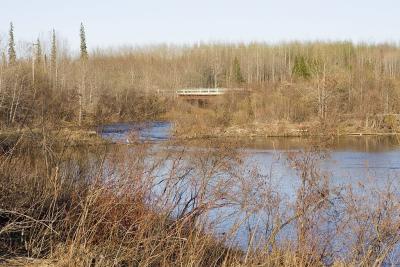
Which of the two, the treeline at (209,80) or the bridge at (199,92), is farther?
the bridge at (199,92)

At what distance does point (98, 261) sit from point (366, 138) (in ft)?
106

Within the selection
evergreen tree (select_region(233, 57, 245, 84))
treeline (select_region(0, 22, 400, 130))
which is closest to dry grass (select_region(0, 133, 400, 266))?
treeline (select_region(0, 22, 400, 130))

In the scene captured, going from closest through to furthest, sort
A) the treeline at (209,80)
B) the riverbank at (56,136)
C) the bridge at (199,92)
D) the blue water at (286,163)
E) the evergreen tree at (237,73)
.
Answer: the riverbank at (56,136), the blue water at (286,163), the treeline at (209,80), the bridge at (199,92), the evergreen tree at (237,73)

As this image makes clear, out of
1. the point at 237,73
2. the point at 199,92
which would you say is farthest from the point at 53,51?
the point at 237,73

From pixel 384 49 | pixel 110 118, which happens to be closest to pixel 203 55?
pixel 384 49

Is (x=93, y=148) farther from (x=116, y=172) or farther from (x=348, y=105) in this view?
(x=348, y=105)

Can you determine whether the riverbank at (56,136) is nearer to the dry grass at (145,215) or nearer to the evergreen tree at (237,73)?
the dry grass at (145,215)

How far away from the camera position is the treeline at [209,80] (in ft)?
38.4

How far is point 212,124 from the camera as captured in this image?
39.5 meters

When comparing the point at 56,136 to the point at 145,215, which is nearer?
the point at 145,215

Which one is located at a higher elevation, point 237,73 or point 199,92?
point 237,73

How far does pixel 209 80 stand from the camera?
3179 inches

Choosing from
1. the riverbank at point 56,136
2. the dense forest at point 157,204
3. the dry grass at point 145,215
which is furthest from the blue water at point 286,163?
the riverbank at point 56,136

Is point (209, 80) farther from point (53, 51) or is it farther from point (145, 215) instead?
point (145, 215)
